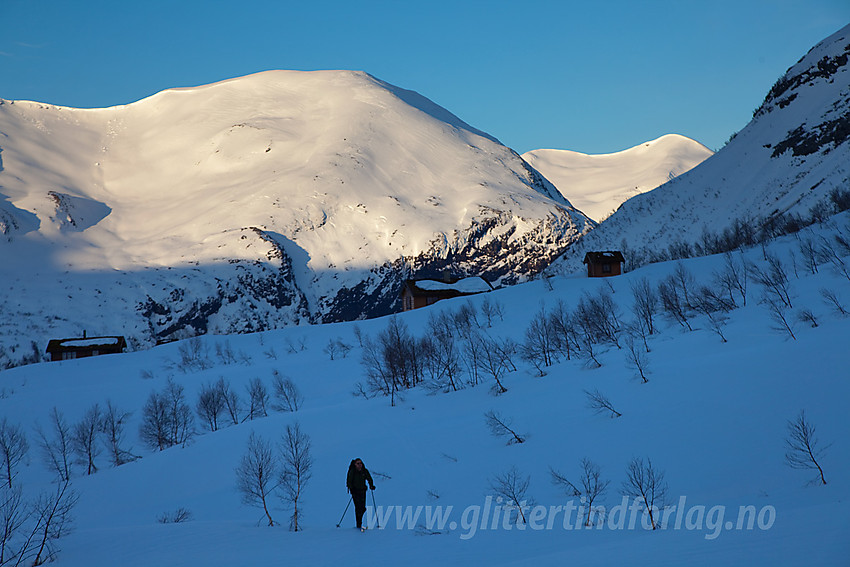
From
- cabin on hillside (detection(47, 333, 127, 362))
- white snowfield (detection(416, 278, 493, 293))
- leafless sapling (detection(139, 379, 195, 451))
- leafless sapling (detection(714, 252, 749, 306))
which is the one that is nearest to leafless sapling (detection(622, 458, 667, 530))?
leafless sapling (detection(714, 252, 749, 306))

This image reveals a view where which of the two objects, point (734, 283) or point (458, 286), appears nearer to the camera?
point (734, 283)

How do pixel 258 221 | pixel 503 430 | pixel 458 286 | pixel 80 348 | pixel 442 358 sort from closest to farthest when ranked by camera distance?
pixel 503 430
pixel 442 358
pixel 80 348
pixel 458 286
pixel 258 221

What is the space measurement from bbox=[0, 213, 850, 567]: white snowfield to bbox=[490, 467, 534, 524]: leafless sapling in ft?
0.86

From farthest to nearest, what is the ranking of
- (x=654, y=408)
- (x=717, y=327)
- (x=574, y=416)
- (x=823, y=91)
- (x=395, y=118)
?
(x=395, y=118) → (x=823, y=91) → (x=717, y=327) → (x=574, y=416) → (x=654, y=408)

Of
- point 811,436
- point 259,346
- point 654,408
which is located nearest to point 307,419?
point 654,408

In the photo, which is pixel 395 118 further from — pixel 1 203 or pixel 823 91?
pixel 823 91

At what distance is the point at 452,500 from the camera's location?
1817cm

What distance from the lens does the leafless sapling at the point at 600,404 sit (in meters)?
22.0

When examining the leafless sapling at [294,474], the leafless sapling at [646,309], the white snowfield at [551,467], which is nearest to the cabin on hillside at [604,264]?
the leafless sapling at [646,309]

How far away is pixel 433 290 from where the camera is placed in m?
78.7

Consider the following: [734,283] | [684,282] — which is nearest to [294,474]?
[734,283]

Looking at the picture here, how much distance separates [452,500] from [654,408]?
8.03 metres

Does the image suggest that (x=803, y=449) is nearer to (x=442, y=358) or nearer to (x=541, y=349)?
(x=541, y=349)

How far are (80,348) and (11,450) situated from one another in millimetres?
43305
